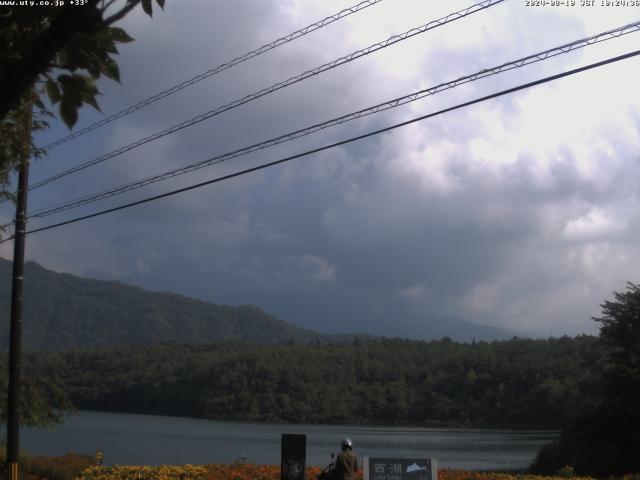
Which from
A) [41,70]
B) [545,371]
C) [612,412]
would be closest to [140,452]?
[612,412]

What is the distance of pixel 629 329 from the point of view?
121 ft

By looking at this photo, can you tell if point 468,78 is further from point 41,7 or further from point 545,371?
point 545,371

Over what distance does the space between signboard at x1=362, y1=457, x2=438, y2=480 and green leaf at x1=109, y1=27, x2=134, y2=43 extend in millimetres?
10311

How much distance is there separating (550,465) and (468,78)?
2736cm

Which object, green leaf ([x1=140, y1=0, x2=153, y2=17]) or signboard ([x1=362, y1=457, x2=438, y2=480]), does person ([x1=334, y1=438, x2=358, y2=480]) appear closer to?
signboard ([x1=362, y1=457, x2=438, y2=480])

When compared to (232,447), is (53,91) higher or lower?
higher

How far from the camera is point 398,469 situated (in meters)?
13.4

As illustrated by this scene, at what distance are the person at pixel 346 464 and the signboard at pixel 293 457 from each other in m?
1.85

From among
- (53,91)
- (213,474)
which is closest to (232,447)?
(213,474)

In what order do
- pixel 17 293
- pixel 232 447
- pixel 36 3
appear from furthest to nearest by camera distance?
pixel 232 447
pixel 17 293
pixel 36 3

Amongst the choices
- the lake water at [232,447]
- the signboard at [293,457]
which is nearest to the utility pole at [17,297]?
the signboard at [293,457]

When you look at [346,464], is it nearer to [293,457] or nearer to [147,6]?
[293,457]

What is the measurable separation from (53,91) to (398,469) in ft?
34.5

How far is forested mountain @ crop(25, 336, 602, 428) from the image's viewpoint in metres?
78.7
